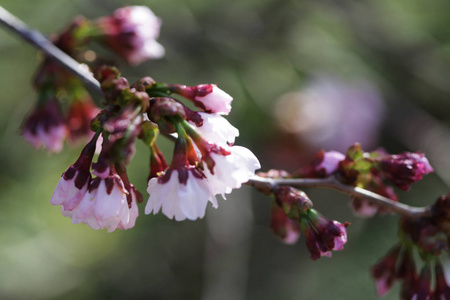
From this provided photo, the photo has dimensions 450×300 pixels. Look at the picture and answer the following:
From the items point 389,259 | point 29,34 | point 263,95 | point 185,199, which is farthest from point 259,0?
point 185,199

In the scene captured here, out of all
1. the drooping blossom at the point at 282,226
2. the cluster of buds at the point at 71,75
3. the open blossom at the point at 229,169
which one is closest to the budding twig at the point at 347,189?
the drooping blossom at the point at 282,226

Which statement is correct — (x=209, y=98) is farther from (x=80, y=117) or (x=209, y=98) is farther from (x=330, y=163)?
(x=80, y=117)

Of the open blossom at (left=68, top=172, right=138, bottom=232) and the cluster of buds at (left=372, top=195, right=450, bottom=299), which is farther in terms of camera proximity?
the cluster of buds at (left=372, top=195, right=450, bottom=299)

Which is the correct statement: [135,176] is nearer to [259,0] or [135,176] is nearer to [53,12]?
[53,12]

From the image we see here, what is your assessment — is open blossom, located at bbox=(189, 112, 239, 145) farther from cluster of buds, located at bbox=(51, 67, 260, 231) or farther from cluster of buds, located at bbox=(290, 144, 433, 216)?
cluster of buds, located at bbox=(290, 144, 433, 216)

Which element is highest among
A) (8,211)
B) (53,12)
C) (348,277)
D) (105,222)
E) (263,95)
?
(53,12)

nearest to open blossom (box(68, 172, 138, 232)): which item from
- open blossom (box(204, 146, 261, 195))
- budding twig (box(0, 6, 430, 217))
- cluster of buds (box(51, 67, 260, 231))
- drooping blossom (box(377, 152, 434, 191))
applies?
cluster of buds (box(51, 67, 260, 231))

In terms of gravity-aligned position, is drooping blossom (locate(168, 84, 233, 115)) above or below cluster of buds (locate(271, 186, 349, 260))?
above
